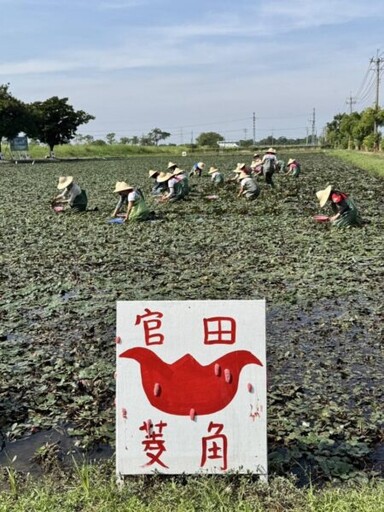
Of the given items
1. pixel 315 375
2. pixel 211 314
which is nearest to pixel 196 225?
pixel 315 375

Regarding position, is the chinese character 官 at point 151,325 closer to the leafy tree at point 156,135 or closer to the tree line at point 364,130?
the tree line at point 364,130

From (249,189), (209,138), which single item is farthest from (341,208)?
(209,138)

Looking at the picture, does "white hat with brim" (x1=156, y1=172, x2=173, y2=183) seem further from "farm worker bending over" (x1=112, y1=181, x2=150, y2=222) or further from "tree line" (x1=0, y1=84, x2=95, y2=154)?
"tree line" (x1=0, y1=84, x2=95, y2=154)

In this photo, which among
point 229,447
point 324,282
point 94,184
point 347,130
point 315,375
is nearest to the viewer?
point 229,447

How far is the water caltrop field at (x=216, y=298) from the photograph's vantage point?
410cm

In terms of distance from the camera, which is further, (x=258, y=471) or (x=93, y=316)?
(x=93, y=316)

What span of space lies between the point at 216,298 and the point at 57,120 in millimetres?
63888

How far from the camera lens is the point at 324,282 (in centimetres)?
793

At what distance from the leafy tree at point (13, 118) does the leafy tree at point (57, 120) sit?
6948 millimetres

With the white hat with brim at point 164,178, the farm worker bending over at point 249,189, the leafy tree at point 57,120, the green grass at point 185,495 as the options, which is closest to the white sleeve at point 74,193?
the white hat with brim at point 164,178

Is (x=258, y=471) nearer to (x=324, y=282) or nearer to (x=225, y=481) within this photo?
(x=225, y=481)

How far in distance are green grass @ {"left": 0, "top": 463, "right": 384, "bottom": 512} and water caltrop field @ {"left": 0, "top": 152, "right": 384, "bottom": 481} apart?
0.92 ft

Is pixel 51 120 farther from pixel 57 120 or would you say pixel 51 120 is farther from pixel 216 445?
pixel 216 445

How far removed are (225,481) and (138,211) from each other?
10209mm
